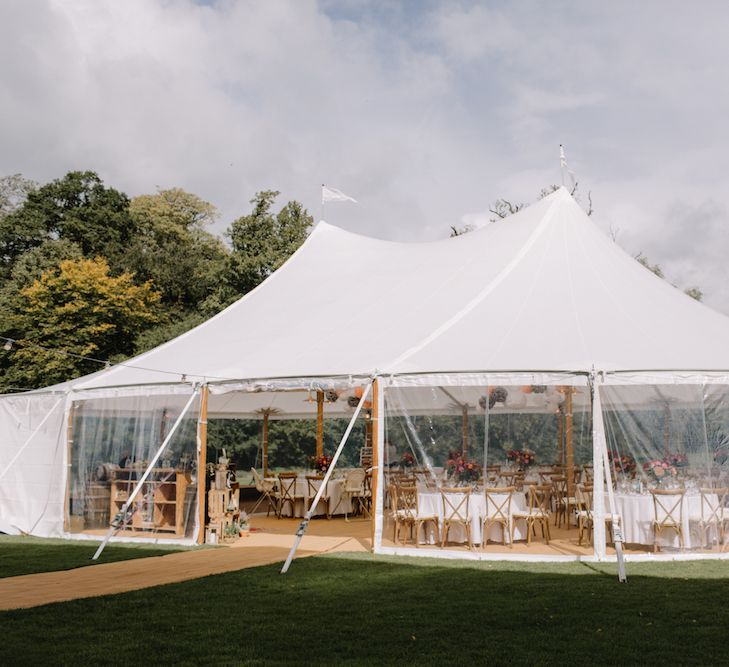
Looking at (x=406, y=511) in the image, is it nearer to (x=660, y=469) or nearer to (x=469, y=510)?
(x=469, y=510)

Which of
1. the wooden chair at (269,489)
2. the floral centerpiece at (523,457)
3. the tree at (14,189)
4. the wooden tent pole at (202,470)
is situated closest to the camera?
the floral centerpiece at (523,457)

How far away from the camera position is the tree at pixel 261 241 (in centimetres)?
2839

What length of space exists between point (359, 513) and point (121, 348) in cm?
1695

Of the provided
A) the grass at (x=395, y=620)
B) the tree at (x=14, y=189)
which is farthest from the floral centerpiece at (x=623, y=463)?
the tree at (x=14, y=189)

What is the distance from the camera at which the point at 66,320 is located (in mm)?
28859

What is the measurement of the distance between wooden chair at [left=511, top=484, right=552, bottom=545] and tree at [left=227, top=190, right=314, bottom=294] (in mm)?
18516

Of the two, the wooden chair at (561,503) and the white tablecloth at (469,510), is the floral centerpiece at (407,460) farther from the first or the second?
the wooden chair at (561,503)

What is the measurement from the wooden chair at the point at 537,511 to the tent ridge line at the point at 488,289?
2.13 m

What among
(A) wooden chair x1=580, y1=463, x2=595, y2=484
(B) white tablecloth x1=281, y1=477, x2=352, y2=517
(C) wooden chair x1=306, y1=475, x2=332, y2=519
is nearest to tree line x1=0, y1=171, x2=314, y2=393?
(B) white tablecloth x1=281, y1=477, x2=352, y2=517

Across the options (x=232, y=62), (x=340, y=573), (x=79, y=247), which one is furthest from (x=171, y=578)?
(x=79, y=247)

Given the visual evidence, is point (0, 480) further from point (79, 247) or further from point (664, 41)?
point (79, 247)

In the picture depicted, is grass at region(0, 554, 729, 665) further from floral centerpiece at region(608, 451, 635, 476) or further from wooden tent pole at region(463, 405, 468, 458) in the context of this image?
wooden tent pole at region(463, 405, 468, 458)

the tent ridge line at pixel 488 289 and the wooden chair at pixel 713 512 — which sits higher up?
the tent ridge line at pixel 488 289

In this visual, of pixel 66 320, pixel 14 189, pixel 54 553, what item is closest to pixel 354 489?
pixel 54 553
